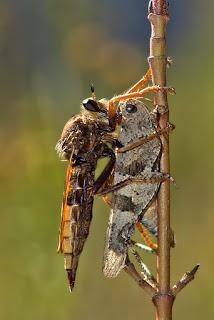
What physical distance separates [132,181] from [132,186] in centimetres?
4

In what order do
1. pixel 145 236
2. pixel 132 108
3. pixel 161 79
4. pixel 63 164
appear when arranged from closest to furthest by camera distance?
pixel 161 79 → pixel 145 236 → pixel 132 108 → pixel 63 164

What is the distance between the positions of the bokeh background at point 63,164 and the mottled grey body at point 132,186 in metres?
1.58

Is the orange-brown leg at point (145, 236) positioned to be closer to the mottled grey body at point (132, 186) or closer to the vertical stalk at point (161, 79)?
the mottled grey body at point (132, 186)

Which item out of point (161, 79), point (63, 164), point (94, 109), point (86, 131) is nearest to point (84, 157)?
point (86, 131)

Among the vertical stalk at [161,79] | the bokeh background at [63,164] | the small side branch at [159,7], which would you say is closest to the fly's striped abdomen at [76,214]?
the vertical stalk at [161,79]

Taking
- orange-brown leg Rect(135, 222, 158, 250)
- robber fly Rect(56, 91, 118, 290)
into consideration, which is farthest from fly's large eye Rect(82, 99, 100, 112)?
orange-brown leg Rect(135, 222, 158, 250)

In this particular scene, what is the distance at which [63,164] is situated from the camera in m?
4.61

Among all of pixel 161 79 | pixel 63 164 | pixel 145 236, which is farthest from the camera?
pixel 63 164

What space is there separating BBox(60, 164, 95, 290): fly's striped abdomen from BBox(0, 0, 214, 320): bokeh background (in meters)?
1.49

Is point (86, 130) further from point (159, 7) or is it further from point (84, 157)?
point (159, 7)

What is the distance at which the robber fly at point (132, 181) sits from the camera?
2.79m

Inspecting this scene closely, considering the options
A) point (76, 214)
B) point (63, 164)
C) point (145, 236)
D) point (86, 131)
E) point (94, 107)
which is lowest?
point (145, 236)

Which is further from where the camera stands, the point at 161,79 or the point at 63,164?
the point at 63,164

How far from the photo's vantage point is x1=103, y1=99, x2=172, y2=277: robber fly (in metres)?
2.79
